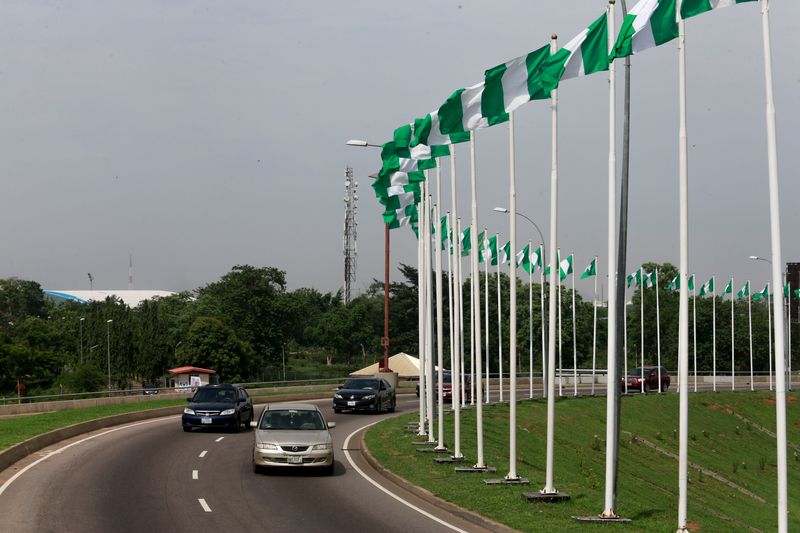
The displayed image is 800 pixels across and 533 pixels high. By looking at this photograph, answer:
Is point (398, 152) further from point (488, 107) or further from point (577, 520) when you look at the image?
point (577, 520)

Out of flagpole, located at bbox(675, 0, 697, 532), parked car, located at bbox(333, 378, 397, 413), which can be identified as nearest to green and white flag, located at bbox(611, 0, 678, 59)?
flagpole, located at bbox(675, 0, 697, 532)

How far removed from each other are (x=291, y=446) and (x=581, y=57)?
10662 mm

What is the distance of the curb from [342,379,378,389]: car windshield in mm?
19246

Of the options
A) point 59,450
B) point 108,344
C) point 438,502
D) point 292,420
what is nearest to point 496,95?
point 438,502

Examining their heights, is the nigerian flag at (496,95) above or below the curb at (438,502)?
above

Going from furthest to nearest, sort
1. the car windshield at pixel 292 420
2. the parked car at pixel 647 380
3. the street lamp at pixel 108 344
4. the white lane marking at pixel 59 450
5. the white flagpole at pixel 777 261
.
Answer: the street lamp at pixel 108 344
the parked car at pixel 647 380
the car windshield at pixel 292 420
the white lane marking at pixel 59 450
the white flagpole at pixel 777 261

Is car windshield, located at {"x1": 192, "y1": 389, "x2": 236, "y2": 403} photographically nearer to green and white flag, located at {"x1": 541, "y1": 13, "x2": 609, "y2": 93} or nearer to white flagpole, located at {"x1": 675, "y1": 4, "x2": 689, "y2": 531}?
green and white flag, located at {"x1": 541, "y1": 13, "x2": 609, "y2": 93}

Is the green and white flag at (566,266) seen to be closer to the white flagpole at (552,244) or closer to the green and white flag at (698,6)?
the white flagpole at (552,244)

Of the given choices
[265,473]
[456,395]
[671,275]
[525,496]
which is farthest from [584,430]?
[671,275]

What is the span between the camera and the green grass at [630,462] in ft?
62.7

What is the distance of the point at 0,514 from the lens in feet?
57.9

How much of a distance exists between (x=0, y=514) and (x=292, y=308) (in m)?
90.1

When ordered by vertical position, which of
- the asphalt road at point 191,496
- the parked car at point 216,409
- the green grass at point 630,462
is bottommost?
the green grass at point 630,462

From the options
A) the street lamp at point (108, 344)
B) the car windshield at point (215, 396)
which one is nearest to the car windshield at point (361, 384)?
the car windshield at point (215, 396)
